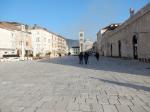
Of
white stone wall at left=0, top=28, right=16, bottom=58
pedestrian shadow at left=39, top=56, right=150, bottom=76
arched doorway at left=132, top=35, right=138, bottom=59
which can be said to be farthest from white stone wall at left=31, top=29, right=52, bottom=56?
pedestrian shadow at left=39, top=56, right=150, bottom=76

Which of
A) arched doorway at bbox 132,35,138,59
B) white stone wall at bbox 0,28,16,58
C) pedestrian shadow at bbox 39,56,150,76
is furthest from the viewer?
white stone wall at bbox 0,28,16,58

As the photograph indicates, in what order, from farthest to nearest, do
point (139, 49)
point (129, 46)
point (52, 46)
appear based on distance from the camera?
point (52, 46) → point (129, 46) → point (139, 49)

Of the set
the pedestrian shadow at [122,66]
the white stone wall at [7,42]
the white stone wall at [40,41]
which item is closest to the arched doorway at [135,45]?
the pedestrian shadow at [122,66]

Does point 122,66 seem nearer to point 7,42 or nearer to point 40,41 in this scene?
point 7,42

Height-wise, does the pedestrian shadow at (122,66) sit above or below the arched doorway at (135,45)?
below

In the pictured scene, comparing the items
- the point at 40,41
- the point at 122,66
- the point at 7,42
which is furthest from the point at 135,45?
the point at 40,41

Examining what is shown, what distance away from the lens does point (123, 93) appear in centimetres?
945

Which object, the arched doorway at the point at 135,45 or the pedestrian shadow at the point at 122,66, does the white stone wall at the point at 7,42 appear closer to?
the arched doorway at the point at 135,45

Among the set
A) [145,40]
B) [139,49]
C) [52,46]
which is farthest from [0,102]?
[52,46]

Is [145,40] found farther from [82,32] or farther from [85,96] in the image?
[85,96]

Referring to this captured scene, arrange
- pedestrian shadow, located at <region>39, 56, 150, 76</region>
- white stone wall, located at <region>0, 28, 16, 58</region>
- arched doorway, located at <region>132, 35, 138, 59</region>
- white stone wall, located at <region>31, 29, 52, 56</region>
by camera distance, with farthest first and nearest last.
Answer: white stone wall, located at <region>31, 29, 52, 56</region> < white stone wall, located at <region>0, 28, 16, 58</region> < arched doorway, located at <region>132, 35, 138, 59</region> < pedestrian shadow, located at <region>39, 56, 150, 76</region>

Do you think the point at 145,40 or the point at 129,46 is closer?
the point at 145,40

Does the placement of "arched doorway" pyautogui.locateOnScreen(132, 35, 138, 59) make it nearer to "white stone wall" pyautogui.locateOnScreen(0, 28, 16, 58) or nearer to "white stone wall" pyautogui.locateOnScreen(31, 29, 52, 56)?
"white stone wall" pyautogui.locateOnScreen(0, 28, 16, 58)

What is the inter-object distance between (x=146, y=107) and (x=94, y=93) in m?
2.72
